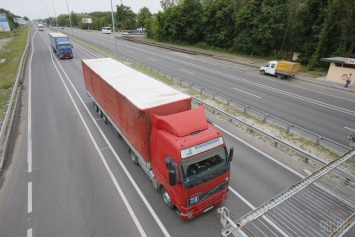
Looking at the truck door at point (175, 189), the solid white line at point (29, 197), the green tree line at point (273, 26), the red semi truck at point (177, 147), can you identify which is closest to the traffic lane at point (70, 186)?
the solid white line at point (29, 197)

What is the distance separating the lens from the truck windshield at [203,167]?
6.78 meters

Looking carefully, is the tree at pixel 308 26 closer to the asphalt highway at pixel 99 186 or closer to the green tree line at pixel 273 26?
the green tree line at pixel 273 26

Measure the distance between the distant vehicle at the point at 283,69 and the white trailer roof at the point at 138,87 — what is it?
21.6 m

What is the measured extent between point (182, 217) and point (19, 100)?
18.8 metres

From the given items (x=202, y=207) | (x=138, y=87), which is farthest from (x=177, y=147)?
(x=138, y=87)

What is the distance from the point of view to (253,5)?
127 ft

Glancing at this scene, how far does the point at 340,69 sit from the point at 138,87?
90.6 feet

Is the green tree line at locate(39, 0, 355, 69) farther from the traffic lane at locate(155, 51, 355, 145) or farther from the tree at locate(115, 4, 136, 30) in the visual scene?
the tree at locate(115, 4, 136, 30)

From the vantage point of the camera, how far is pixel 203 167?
7.14 metres

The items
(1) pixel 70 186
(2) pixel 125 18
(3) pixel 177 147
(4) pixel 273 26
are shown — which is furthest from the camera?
(2) pixel 125 18

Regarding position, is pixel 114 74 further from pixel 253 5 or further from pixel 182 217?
pixel 253 5

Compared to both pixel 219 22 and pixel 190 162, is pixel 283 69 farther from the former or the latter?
pixel 190 162

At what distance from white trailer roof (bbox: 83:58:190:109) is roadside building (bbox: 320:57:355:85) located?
25614 millimetres

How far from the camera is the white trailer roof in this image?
29.4ft
